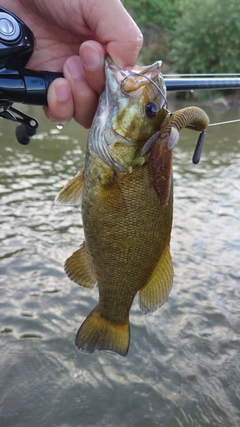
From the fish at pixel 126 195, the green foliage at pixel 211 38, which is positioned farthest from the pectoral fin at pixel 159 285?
the green foliage at pixel 211 38

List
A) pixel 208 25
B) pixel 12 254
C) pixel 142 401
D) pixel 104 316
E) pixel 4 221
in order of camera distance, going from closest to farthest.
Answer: pixel 104 316
pixel 142 401
pixel 12 254
pixel 4 221
pixel 208 25

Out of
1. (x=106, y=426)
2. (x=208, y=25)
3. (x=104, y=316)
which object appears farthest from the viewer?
(x=208, y=25)

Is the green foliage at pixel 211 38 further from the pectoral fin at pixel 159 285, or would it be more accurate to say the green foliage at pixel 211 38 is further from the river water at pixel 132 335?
the pectoral fin at pixel 159 285

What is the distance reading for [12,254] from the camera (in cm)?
552

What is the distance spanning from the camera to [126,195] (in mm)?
1861

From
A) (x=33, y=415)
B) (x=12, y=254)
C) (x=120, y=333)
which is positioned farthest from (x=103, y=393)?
(x=12, y=254)

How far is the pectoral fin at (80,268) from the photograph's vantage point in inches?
86.2

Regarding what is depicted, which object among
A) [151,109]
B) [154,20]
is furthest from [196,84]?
[154,20]

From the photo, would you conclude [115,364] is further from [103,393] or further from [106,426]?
[106,426]

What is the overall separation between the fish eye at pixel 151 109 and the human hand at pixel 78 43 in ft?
0.89

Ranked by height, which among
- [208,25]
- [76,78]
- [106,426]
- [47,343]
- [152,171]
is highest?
[208,25]

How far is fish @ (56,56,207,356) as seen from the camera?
5.83 ft

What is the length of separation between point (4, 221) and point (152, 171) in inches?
194

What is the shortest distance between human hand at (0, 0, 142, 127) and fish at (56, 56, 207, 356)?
9cm
